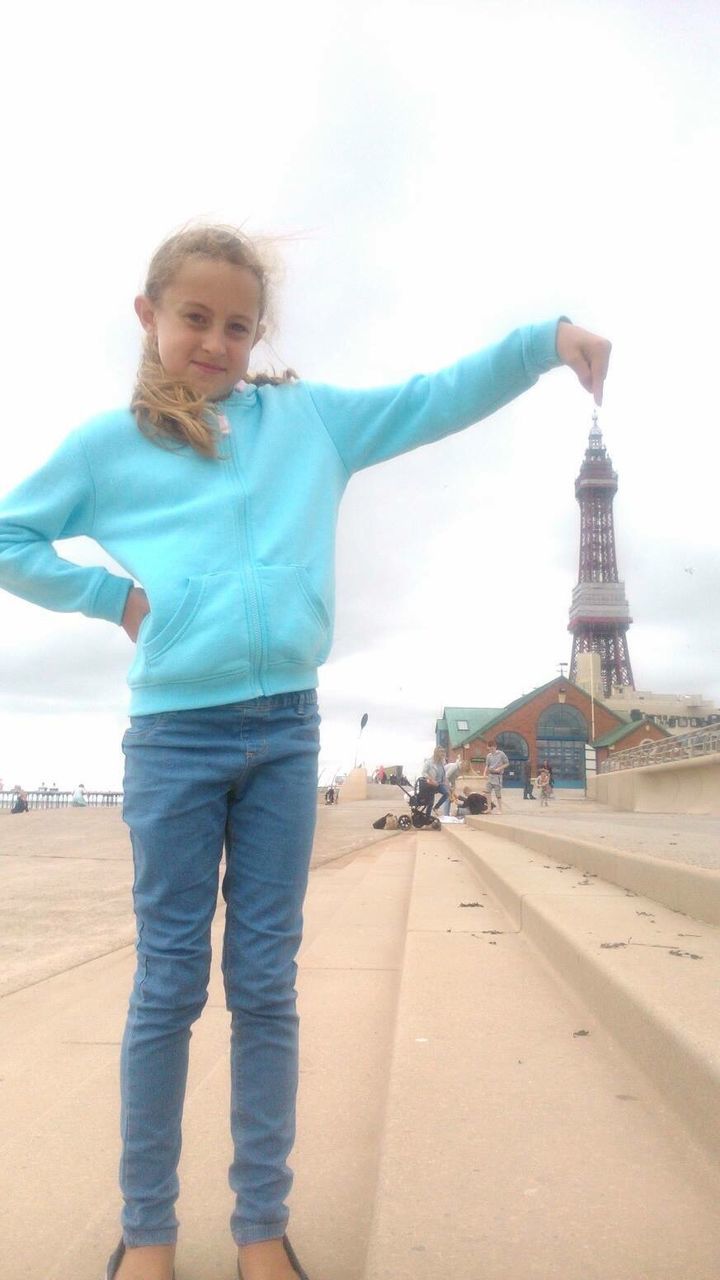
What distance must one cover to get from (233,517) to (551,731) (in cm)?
5218

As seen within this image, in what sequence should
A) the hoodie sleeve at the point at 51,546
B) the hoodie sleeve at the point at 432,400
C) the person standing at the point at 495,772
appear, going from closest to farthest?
the hoodie sleeve at the point at 51,546 → the hoodie sleeve at the point at 432,400 → the person standing at the point at 495,772

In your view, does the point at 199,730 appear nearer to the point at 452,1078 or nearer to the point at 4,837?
the point at 452,1078

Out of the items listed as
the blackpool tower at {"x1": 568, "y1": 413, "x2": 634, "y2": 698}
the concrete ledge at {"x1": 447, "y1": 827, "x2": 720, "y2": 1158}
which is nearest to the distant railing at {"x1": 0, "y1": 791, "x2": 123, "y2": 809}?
the concrete ledge at {"x1": 447, "y1": 827, "x2": 720, "y2": 1158}

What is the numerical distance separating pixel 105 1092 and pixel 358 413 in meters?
1.63

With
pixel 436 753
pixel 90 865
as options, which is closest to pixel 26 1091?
pixel 90 865

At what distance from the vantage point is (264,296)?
1624mm

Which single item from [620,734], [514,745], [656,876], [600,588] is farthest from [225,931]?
[600,588]

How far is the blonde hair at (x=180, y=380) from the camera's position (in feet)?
5.09

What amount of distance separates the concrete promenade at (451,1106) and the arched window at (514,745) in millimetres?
48615

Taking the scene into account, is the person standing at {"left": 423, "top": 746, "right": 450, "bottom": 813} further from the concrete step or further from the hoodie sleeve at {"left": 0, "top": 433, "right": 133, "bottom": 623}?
the hoodie sleeve at {"left": 0, "top": 433, "right": 133, "bottom": 623}

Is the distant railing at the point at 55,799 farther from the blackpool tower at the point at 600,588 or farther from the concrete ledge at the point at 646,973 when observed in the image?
the blackpool tower at the point at 600,588

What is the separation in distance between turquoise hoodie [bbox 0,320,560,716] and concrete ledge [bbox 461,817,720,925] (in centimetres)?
194

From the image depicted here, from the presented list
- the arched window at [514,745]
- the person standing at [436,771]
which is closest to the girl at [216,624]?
the person standing at [436,771]

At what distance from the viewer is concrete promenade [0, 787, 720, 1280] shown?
136 centimetres
